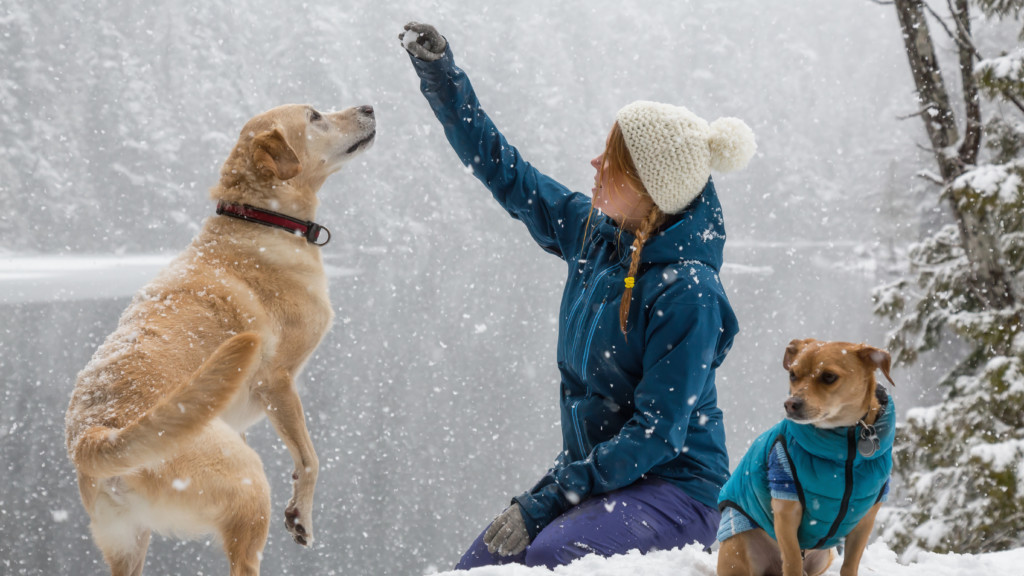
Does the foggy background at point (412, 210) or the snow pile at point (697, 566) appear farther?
the foggy background at point (412, 210)

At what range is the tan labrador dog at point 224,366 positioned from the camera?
1.21 metres

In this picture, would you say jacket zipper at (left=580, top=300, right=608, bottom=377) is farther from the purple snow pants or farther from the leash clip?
the leash clip

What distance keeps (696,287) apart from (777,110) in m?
40.6

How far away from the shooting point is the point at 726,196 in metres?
37.2

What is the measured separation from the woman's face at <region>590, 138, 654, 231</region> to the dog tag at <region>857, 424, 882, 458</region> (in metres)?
0.71

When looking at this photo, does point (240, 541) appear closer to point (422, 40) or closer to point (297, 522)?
point (297, 522)

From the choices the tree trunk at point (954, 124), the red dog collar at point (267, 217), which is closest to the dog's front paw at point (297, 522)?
the red dog collar at point (267, 217)

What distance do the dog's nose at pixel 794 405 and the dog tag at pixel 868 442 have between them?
129mm

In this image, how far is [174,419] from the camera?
3.84 ft

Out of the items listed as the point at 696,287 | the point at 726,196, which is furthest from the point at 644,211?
the point at 726,196

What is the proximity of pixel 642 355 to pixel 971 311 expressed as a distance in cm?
391

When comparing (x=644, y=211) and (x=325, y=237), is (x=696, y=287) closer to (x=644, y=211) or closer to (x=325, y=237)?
(x=644, y=211)

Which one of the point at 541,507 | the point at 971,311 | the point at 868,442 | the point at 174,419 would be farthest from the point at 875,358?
the point at 971,311

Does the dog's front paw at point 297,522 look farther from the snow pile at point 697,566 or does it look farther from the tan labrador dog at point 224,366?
the snow pile at point 697,566
